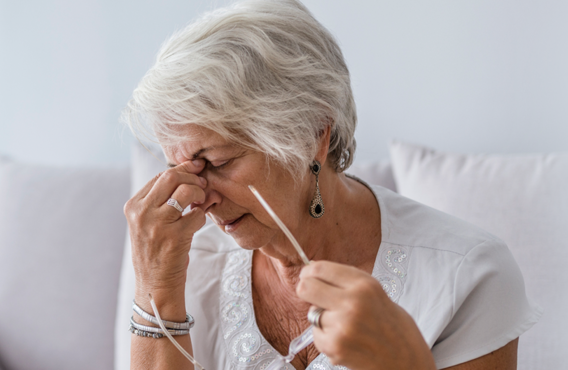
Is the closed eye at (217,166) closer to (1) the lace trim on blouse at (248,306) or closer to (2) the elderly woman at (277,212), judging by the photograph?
(2) the elderly woman at (277,212)

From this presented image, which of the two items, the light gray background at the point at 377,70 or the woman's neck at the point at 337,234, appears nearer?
the woman's neck at the point at 337,234

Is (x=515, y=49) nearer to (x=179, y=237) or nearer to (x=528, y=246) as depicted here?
(x=528, y=246)

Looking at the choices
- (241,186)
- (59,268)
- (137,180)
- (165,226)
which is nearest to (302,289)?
(241,186)

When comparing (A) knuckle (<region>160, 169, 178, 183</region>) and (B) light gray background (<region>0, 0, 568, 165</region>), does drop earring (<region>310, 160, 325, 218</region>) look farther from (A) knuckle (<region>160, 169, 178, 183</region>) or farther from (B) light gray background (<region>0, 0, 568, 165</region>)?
(B) light gray background (<region>0, 0, 568, 165</region>)

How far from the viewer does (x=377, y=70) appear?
192 centimetres

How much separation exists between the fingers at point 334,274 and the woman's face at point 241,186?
38 cm

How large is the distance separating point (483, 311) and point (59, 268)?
4.63 feet

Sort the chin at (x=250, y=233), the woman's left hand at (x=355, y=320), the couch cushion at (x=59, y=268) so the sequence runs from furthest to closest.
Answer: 1. the couch cushion at (x=59, y=268)
2. the chin at (x=250, y=233)
3. the woman's left hand at (x=355, y=320)

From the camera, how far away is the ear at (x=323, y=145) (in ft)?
3.77

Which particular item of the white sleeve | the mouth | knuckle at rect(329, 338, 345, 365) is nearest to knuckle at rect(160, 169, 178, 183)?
the mouth

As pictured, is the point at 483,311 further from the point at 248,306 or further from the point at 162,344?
the point at 162,344

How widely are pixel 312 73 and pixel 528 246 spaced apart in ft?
2.82

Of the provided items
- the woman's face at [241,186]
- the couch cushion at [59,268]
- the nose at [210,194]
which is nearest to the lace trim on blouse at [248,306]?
the woman's face at [241,186]

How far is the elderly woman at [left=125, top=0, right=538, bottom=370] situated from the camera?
1021 mm
